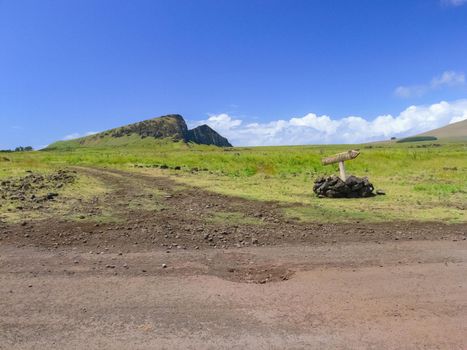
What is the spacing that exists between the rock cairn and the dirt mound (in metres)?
13.4

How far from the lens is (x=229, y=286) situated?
7848mm

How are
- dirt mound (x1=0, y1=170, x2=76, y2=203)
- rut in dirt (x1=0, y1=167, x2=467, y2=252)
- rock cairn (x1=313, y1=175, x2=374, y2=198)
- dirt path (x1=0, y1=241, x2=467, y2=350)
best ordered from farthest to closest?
rock cairn (x1=313, y1=175, x2=374, y2=198)
dirt mound (x1=0, y1=170, x2=76, y2=203)
rut in dirt (x1=0, y1=167, x2=467, y2=252)
dirt path (x1=0, y1=241, x2=467, y2=350)

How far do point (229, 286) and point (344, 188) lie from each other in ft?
50.6

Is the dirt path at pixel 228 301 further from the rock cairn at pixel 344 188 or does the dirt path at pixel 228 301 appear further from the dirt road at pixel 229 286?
the rock cairn at pixel 344 188

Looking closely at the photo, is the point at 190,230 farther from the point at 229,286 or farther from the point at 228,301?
the point at 228,301

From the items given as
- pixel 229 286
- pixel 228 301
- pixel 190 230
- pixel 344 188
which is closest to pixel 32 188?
pixel 190 230

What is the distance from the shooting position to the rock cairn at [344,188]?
22.0 meters

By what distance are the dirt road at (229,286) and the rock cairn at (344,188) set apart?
28.1 ft

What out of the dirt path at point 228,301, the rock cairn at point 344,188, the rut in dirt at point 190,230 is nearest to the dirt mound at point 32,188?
the rut in dirt at point 190,230

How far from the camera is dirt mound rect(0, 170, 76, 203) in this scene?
17766 mm

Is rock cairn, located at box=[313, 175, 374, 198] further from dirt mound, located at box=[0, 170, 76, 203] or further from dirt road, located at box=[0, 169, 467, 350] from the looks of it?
dirt mound, located at box=[0, 170, 76, 203]

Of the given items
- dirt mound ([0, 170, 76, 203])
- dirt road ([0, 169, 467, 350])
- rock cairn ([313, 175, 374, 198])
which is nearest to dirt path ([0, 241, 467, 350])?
dirt road ([0, 169, 467, 350])

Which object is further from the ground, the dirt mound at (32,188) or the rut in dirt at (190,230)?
the dirt mound at (32,188)

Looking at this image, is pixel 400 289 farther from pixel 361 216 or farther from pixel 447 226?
pixel 361 216
